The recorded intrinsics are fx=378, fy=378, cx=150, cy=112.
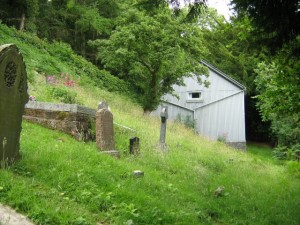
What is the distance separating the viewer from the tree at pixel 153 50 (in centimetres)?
1984

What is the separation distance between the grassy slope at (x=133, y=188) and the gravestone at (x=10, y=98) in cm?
30

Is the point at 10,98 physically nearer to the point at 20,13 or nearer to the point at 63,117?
the point at 63,117

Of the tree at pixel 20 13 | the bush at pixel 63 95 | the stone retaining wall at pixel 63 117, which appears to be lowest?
the stone retaining wall at pixel 63 117

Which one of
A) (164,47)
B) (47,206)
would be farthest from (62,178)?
(164,47)

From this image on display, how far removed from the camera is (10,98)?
18.9ft

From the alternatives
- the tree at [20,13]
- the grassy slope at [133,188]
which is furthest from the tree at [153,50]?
the grassy slope at [133,188]

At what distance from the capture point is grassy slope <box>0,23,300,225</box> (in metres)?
4.91

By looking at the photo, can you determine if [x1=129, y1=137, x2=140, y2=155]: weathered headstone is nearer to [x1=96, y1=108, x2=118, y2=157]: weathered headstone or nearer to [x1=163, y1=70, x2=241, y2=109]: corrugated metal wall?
[x1=96, y1=108, x2=118, y2=157]: weathered headstone

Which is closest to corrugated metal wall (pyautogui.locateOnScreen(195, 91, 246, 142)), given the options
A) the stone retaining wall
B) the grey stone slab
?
the stone retaining wall

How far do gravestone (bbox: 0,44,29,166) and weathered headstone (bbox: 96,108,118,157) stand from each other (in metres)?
2.99

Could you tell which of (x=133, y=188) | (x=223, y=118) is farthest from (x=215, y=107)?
(x=133, y=188)

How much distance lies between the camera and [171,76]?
21531 millimetres

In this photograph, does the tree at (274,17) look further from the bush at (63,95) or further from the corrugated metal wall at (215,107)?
the corrugated metal wall at (215,107)

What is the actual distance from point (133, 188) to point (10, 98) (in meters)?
2.40
